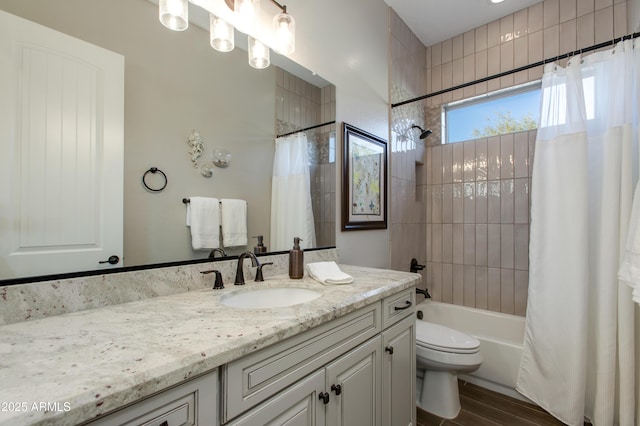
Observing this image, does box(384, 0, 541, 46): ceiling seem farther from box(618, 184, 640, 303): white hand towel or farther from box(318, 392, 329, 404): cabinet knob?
box(318, 392, 329, 404): cabinet knob

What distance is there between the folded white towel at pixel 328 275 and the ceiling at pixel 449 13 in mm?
2188

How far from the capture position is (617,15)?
78.6 inches

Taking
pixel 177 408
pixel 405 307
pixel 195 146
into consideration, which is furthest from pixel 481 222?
pixel 177 408

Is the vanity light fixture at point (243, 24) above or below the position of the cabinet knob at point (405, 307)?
above

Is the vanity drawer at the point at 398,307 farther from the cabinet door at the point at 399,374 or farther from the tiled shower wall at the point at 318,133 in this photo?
the tiled shower wall at the point at 318,133

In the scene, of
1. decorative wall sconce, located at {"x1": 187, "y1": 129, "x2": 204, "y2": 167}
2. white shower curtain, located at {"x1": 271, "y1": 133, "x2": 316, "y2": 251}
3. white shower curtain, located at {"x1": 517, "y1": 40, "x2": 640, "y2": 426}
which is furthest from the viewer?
white shower curtain, located at {"x1": 517, "y1": 40, "x2": 640, "y2": 426}

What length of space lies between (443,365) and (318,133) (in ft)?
5.04

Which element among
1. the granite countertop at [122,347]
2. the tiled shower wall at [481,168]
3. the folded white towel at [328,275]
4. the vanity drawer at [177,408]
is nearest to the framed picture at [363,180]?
the tiled shower wall at [481,168]

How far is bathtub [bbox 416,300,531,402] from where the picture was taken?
1.95 m

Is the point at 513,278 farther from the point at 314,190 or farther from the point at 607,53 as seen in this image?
the point at 314,190

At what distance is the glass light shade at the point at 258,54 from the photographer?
1.33m

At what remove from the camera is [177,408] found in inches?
21.6

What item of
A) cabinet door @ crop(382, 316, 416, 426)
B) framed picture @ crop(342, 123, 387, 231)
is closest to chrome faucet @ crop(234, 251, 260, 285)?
cabinet door @ crop(382, 316, 416, 426)

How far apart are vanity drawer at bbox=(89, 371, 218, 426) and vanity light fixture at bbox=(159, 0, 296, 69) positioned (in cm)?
116
